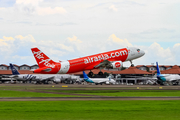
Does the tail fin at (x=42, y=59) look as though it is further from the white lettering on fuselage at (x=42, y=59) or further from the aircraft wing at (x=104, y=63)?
the aircraft wing at (x=104, y=63)

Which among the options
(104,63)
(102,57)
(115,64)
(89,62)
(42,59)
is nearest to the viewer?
(89,62)

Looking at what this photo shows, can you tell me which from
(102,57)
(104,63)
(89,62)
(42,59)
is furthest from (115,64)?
(42,59)

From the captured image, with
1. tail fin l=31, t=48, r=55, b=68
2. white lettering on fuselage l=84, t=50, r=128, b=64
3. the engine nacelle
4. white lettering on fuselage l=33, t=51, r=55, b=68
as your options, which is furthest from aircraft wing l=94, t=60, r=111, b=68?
tail fin l=31, t=48, r=55, b=68

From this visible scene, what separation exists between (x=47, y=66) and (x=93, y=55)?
32.1 feet

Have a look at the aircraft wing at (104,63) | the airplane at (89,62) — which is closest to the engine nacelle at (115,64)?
the airplane at (89,62)

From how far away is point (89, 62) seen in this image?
6356 centimetres

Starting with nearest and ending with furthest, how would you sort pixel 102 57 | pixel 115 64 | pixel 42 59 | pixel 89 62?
pixel 89 62 < pixel 102 57 < pixel 115 64 < pixel 42 59

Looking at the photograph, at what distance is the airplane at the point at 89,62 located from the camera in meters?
62.1

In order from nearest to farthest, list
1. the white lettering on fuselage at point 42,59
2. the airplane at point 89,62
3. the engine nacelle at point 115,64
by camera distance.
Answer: the airplane at point 89,62 < the white lettering on fuselage at point 42,59 < the engine nacelle at point 115,64

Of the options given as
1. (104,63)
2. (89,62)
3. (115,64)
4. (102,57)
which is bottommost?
(115,64)

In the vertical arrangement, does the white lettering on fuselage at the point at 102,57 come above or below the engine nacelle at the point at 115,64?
above

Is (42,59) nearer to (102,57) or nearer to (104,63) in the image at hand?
(102,57)

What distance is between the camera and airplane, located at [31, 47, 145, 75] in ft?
204

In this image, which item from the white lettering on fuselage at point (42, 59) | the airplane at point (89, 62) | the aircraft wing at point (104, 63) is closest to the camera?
the airplane at point (89, 62)
